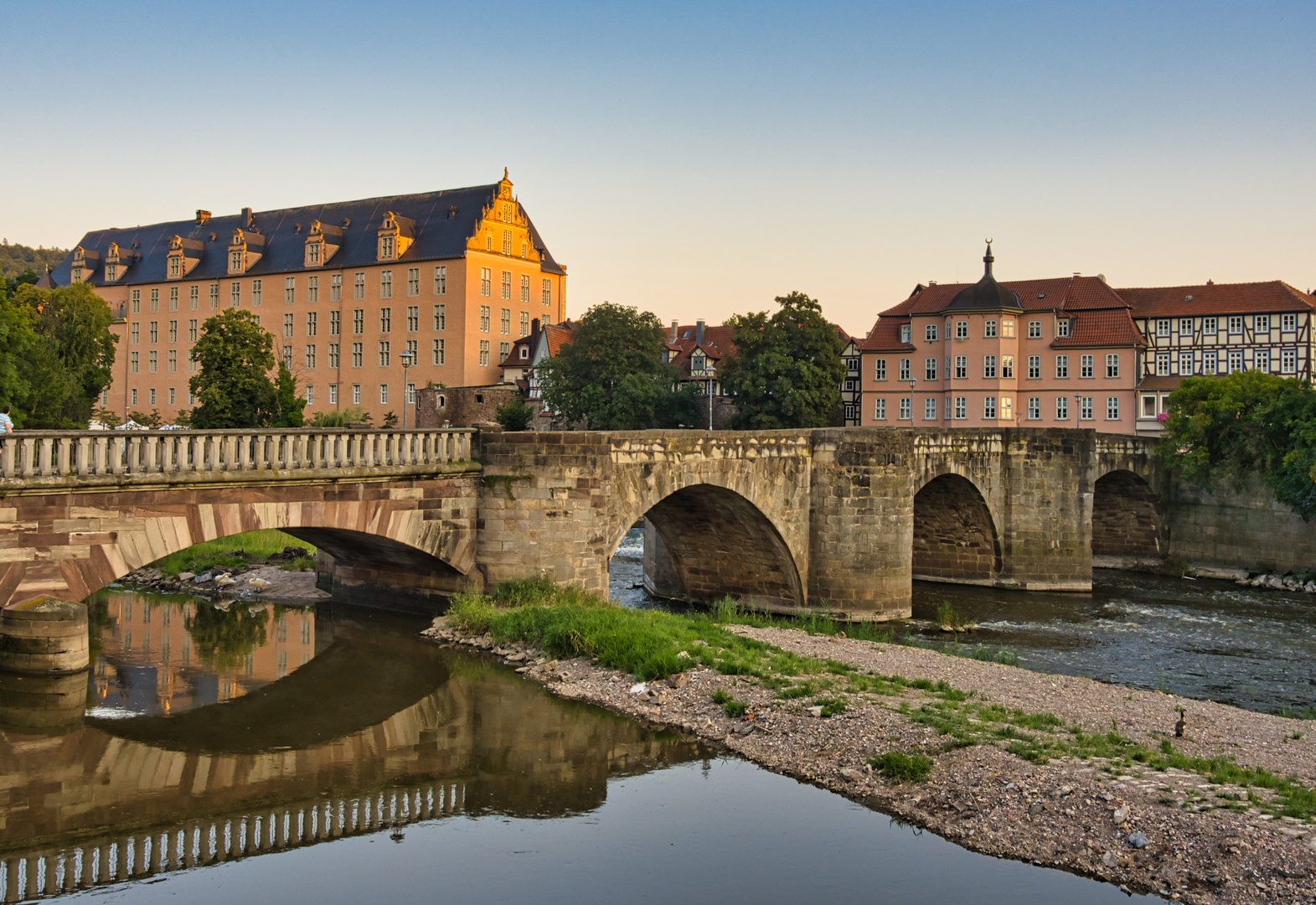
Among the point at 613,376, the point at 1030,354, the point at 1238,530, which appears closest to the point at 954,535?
the point at 1238,530

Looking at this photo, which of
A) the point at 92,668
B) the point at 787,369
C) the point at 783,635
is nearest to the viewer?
the point at 92,668

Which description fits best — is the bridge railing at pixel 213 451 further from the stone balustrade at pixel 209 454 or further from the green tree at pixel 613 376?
the green tree at pixel 613 376

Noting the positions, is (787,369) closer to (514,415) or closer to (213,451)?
(514,415)

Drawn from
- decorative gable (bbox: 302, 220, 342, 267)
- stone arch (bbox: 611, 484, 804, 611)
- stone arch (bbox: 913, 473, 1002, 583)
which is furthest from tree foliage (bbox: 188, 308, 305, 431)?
stone arch (bbox: 913, 473, 1002, 583)

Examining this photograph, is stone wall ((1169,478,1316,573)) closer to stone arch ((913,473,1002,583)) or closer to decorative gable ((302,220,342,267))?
stone arch ((913,473,1002,583))

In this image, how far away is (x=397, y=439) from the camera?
20.1 metres

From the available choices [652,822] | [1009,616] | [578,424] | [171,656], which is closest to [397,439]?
[171,656]

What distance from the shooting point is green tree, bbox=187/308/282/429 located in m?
48.3

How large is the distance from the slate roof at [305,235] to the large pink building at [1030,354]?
2715cm

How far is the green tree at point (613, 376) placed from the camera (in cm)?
6066

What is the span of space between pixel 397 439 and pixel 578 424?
48115 mm

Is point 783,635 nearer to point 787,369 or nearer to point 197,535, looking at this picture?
point 197,535

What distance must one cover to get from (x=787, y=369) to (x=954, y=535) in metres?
27.3

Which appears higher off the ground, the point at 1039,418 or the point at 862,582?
the point at 1039,418
